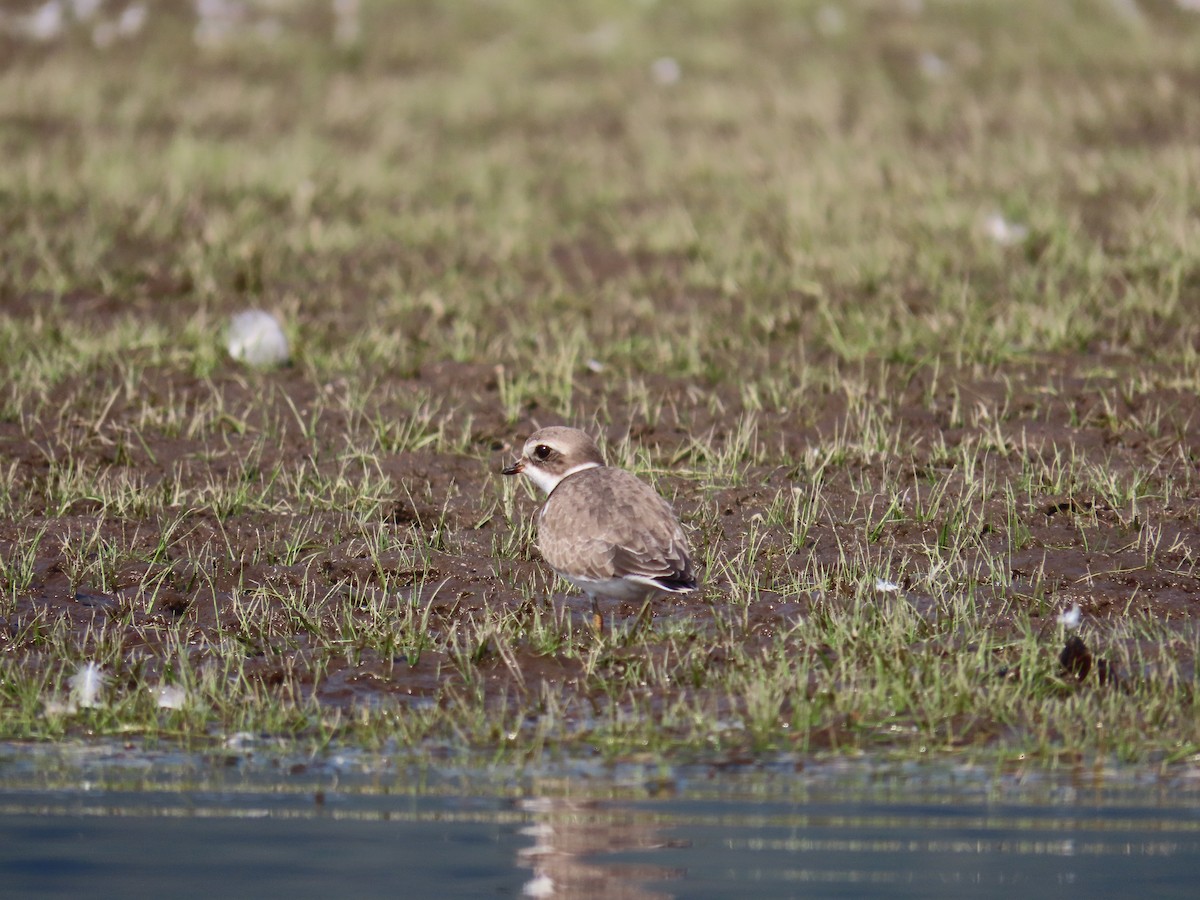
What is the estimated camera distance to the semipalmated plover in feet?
23.4

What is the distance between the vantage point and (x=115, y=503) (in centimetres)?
878

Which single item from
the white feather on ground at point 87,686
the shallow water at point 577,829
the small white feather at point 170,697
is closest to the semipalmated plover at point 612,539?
the shallow water at point 577,829

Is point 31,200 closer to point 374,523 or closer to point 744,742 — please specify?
point 374,523

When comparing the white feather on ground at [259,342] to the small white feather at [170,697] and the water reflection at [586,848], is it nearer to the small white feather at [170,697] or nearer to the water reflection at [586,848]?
the small white feather at [170,697]

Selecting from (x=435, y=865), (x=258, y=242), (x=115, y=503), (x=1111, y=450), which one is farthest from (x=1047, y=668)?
(x=258, y=242)

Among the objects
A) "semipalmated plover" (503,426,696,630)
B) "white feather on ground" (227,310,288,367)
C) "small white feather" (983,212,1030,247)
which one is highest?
"small white feather" (983,212,1030,247)

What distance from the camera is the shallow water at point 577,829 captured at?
189 inches

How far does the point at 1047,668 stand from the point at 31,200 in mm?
11356

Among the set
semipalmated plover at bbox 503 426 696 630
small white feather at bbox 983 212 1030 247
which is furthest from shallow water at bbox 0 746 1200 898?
small white feather at bbox 983 212 1030 247

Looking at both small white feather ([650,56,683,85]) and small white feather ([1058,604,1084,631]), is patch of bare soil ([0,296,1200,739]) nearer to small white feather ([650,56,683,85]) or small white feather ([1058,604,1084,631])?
small white feather ([1058,604,1084,631])

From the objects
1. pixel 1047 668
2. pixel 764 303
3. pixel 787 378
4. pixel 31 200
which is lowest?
pixel 1047 668

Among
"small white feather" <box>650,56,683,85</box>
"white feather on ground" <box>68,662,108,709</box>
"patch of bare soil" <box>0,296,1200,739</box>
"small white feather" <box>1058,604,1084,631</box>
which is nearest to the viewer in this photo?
"white feather on ground" <box>68,662,108,709</box>

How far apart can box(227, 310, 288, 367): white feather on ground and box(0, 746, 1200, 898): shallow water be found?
5516mm

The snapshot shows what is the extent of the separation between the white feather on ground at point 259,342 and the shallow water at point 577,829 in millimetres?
5516
